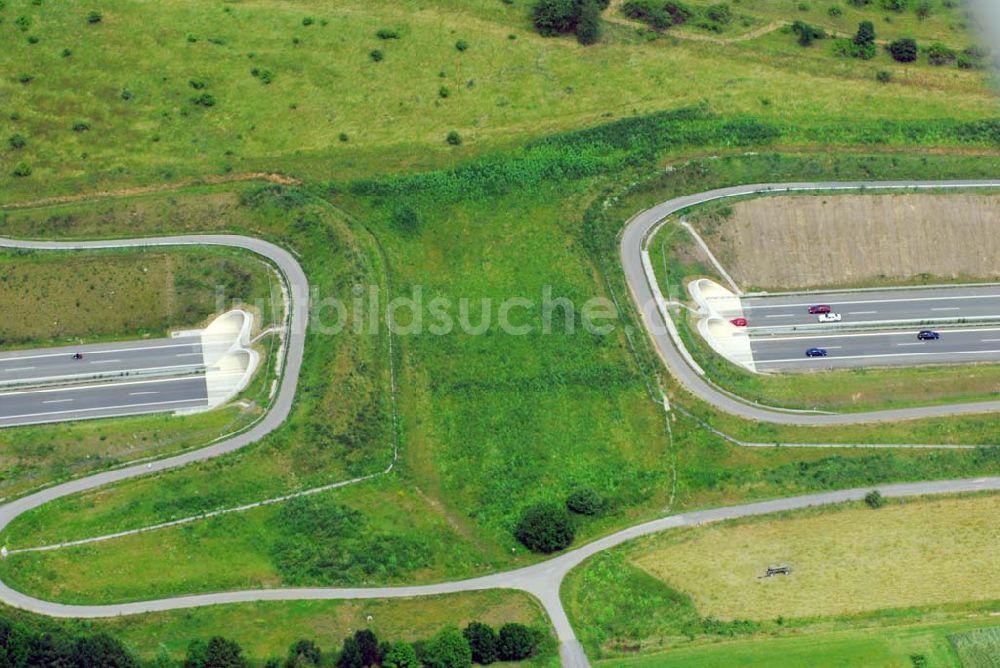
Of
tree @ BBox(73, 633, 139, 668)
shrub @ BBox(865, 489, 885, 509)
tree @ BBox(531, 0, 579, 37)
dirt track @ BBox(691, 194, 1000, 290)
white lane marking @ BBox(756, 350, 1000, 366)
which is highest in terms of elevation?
tree @ BBox(531, 0, 579, 37)

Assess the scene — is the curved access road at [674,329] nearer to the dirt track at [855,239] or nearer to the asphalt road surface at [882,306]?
the dirt track at [855,239]

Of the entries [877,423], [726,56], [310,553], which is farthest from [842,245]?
[310,553]

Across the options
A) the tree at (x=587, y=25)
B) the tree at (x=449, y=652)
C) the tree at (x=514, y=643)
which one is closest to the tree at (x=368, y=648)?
the tree at (x=449, y=652)

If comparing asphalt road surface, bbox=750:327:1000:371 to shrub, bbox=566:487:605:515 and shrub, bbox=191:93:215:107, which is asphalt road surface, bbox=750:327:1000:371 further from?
shrub, bbox=191:93:215:107

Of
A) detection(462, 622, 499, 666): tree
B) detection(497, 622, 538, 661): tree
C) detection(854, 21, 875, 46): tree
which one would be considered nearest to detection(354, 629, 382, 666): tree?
detection(462, 622, 499, 666): tree

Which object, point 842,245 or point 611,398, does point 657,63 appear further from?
point 611,398

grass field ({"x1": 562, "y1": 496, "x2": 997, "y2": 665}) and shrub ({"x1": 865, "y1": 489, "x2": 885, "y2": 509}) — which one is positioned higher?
shrub ({"x1": 865, "y1": 489, "x2": 885, "y2": 509})

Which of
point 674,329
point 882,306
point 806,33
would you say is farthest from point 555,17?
point 882,306
